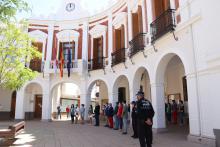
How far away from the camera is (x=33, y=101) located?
23.8 m

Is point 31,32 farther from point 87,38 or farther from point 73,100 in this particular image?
point 73,100

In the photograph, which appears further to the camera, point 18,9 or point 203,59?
point 203,59

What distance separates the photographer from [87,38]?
22.2 m

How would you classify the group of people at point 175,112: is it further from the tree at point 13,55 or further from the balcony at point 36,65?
the balcony at point 36,65

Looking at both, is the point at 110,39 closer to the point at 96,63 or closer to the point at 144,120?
the point at 96,63

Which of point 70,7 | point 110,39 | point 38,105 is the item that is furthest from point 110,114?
point 70,7

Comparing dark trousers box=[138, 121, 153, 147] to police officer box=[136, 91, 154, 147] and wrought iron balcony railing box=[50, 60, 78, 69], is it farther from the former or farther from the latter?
wrought iron balcony railing box=[50, 60, 78, 69]

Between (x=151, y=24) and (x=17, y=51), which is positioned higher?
(x=151, y=24)

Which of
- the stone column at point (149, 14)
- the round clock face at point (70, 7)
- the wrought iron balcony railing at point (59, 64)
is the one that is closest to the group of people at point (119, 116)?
the stone column at point (149, 14)

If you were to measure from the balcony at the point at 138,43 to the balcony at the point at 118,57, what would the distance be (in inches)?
65.1

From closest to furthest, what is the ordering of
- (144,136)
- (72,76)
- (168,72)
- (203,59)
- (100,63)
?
1. (144,136)
2. (203,59)
3. (168,72)
4. (100,63)
5. (72,76)

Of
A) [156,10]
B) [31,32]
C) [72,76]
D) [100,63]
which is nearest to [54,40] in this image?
[31,32]

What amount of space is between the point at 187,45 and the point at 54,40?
624 inches

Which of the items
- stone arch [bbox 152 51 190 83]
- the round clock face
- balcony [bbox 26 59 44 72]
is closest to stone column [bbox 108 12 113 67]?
the round clock face
